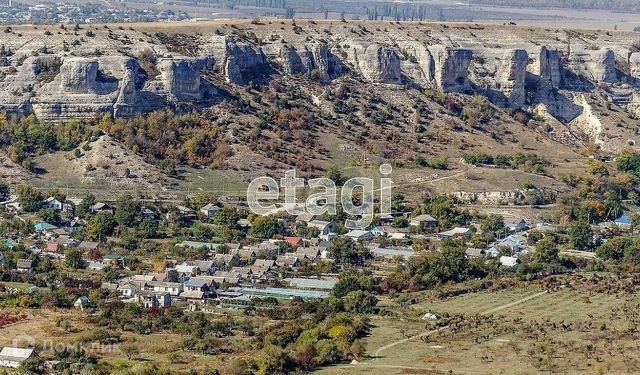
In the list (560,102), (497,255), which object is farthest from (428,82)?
(497,255)

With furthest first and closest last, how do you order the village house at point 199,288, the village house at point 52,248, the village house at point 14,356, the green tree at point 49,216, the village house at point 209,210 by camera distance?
the village house at point 209,210 → the green tree at point 49,216 → the village house at point 52,248 → the village house at point 199,288 → the village house at point 14,356

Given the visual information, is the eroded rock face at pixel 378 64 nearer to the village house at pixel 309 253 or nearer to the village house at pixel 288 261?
the village house at pixel 309 253

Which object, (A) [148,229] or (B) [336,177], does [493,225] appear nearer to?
(B) [336,177]

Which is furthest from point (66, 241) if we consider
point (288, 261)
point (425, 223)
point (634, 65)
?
point (634, 65)

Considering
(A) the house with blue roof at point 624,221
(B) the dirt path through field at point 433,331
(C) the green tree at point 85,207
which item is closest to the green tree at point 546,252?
(B) the dirt path through field at point 433,331

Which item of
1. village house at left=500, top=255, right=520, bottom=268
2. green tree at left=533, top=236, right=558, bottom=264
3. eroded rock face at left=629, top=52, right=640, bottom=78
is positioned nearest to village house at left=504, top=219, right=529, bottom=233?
green tree at left=533, top=236, right=558, bottom=264

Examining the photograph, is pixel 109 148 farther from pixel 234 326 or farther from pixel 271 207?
pixel 234 326
